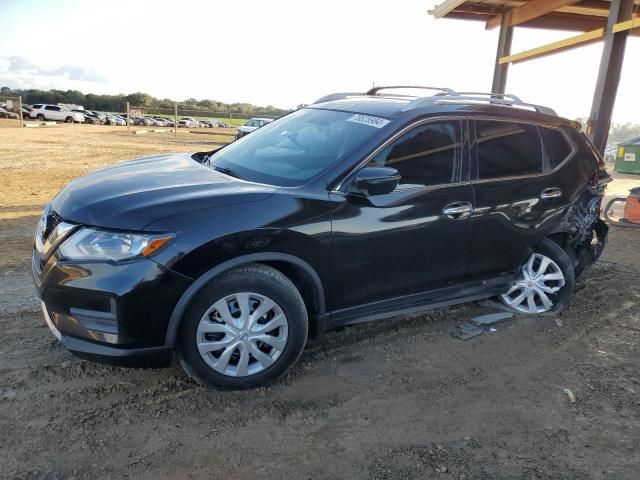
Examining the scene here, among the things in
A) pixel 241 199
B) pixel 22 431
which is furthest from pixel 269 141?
pixel 22 431

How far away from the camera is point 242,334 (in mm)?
2990

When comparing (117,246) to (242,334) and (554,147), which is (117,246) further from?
(554,147)

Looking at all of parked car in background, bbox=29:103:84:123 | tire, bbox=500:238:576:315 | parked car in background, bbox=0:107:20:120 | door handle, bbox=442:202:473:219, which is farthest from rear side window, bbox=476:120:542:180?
parked car in background, bbox=29:103:84:123

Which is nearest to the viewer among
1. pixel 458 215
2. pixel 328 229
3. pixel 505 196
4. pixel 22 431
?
pixel 22 431

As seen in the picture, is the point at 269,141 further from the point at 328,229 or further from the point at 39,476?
the point at 39,476

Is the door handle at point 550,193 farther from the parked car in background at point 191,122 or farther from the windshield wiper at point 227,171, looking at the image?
the parked car in background at point 191,122

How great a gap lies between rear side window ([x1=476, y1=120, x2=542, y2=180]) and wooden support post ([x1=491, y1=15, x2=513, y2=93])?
665 cm

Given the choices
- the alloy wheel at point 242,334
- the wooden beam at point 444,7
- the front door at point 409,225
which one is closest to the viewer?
the alloy wheel at point 242,334

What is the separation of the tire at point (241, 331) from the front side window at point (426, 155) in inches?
43.6

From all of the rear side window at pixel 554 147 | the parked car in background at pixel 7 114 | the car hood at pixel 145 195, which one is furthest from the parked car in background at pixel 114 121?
the rear side window at pixel 554 147

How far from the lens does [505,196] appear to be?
159 inches

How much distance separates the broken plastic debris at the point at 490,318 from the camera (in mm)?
4340

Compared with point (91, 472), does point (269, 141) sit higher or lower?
higher

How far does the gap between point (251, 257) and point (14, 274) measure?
10.3ft
